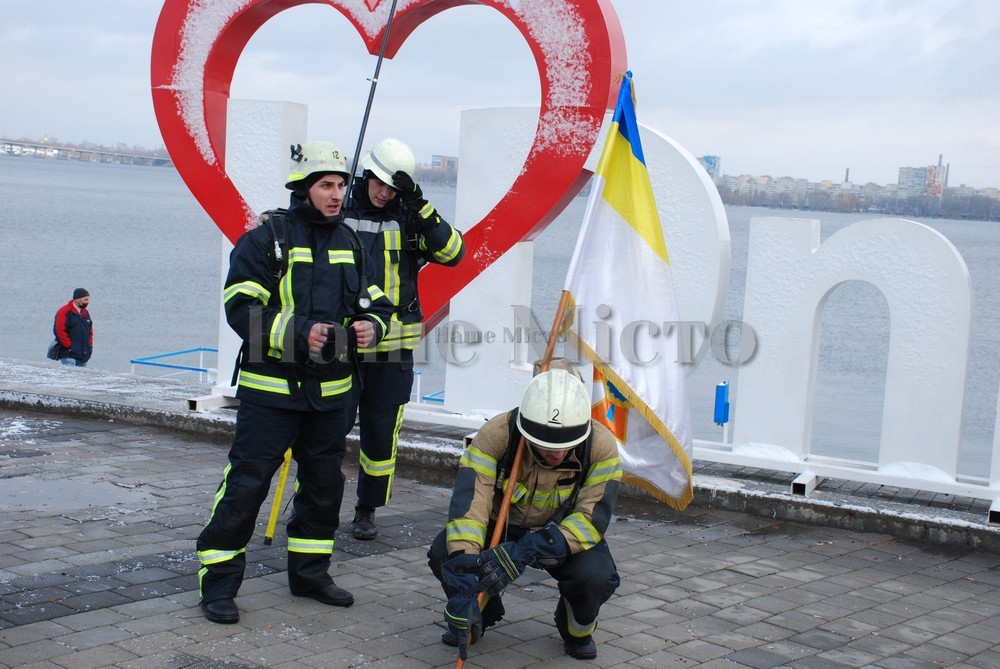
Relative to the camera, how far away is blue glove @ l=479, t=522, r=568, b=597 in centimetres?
471

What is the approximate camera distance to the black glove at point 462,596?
4629mm

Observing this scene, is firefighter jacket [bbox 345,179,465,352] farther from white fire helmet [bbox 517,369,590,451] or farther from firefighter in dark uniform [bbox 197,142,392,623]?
white fire helmet [bbox 517,369,590,451]

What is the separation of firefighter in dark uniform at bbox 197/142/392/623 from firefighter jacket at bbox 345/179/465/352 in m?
0.77

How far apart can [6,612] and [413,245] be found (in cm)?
269

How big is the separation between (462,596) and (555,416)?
806mm

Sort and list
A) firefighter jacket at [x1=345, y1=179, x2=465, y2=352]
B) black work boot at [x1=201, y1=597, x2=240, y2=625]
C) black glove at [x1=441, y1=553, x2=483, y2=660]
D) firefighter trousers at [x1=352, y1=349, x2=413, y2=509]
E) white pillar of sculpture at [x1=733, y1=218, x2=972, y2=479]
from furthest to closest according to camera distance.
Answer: white pillar of sculpture at [x1=733, y1=218, x2=972, y2=479] → firefighter trousers at [x1=352, y1=349, x2=413, y2=509] → firefighter jacket at [x1=345, y1=179, x2=465, y2=352] → black work boot at [x1=201, y1=597, x2=240, y2=625] → black glove at [x1=441, y1=553, x2=483, y2=660]

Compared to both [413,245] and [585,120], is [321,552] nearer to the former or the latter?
[413,245]

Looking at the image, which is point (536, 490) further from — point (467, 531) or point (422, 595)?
point (422, 595)

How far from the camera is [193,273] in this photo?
54906mm

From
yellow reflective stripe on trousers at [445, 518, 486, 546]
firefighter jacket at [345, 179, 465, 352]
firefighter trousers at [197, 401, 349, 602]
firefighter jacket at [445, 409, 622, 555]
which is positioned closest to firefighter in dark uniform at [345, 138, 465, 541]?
firefighter jacket at [345, 179, 465, 352]

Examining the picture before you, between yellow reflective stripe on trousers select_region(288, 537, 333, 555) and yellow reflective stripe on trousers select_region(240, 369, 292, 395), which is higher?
yellow reflective stripe on trousers select_region(240, 369, 292, 395)

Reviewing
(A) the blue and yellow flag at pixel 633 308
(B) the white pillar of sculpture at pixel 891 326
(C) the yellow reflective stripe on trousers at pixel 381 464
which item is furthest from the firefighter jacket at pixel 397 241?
(B) the white pillar of sculpture at pixel 891 326

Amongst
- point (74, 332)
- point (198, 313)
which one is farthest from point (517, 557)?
point (198, 313)

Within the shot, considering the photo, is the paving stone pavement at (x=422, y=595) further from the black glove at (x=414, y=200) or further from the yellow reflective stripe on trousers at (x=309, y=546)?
the black glove at (x=414, y=200)
